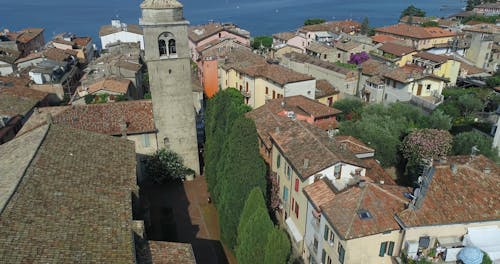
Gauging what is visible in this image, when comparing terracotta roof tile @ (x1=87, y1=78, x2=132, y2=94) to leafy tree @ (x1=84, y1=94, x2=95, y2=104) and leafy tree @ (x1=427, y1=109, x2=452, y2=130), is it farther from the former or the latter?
leafy tree @ (x1=427, y1=109, x2=452, y2=130)

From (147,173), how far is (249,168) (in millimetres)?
13969

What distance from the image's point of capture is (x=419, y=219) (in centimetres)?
1995

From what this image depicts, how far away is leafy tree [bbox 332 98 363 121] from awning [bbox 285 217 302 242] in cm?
2055

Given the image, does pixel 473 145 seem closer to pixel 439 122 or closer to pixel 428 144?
pixel 428 144

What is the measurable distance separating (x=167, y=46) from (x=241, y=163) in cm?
1337

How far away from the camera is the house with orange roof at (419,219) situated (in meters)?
20.0

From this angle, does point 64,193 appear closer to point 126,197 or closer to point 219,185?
point 126,197

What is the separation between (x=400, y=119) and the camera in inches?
1593

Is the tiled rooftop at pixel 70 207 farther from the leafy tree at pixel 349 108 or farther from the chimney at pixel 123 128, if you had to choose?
the leafy tree at pixel 349 108

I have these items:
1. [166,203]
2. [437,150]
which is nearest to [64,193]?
[166,203]

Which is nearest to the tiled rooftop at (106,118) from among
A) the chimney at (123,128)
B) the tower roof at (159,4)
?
the chimney at (123,128)

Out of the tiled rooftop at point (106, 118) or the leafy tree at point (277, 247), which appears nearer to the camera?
the leafy tree at point (277, 247)

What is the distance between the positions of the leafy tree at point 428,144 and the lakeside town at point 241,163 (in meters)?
0.12

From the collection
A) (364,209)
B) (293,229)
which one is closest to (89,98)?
(293,229)
